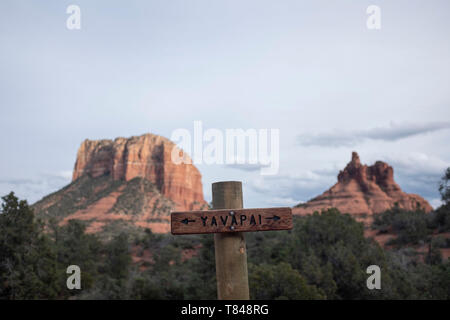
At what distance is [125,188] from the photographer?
8506 cm

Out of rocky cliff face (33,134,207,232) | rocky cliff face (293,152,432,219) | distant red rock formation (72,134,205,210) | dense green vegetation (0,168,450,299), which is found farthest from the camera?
distant red rock formation (72,134,205,210)

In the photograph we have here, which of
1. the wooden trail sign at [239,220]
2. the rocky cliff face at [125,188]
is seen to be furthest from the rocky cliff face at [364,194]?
the wooden trail sign at [239,220]

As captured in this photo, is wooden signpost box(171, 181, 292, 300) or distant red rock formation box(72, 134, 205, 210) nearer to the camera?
wooden signpost box(171, 181, 292, 300)

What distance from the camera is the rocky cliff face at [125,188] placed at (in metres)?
69.4

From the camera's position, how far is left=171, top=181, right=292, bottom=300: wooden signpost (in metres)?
3.33

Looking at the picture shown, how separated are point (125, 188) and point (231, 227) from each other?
279 ft

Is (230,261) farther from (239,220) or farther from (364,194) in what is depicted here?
(364,194)

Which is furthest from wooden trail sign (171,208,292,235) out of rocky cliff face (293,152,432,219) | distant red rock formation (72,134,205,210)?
distant red rock formation (72,134,205,210)

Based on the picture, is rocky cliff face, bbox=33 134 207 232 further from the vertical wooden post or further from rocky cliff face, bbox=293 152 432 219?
the vertical wooden post

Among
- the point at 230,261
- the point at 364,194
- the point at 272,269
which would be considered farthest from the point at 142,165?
the point at 230,261

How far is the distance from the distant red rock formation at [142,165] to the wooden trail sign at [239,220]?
9006 centimetres

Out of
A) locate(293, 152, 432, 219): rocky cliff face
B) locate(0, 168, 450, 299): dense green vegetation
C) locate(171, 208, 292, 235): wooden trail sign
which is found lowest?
locate(0, 168, 450, 299): dense green vegetation

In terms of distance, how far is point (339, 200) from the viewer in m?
67.8

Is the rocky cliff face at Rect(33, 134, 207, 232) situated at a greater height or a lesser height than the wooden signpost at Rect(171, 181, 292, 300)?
greater
